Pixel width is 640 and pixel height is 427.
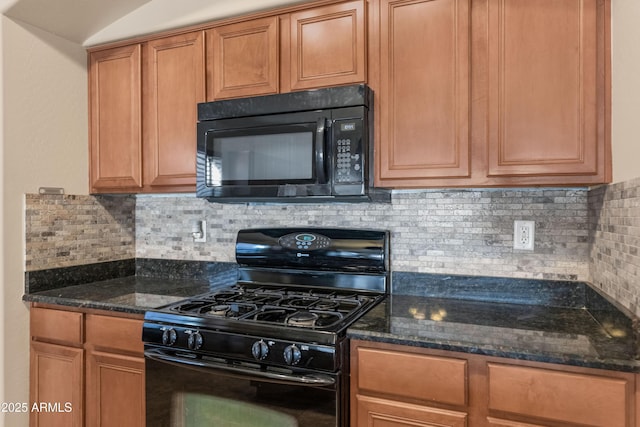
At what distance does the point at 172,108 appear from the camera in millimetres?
2096

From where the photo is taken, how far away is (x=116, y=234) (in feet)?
8.23

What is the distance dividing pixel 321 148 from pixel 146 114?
104cm

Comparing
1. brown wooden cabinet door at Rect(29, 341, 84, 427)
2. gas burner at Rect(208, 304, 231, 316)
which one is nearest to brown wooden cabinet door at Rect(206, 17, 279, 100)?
gas burner at Rect(208, 304, 231, 316)

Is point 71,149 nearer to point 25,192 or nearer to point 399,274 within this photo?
point 25,192

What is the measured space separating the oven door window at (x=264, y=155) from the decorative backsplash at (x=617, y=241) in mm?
1028

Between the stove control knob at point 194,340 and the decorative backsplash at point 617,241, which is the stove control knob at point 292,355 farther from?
the decorative backsplash at point 617,241

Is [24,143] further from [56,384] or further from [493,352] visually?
[493,352]

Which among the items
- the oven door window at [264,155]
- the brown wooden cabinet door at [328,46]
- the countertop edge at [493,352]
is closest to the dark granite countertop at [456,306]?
the countertop edge at [493,352]

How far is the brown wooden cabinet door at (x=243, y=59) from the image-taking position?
1874mm

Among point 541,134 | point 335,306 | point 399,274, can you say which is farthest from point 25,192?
point 541,134

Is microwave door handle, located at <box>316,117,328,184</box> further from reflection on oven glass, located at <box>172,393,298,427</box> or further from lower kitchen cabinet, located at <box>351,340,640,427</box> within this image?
reflection on oven glass, located at <box>172,393,298,427</box>

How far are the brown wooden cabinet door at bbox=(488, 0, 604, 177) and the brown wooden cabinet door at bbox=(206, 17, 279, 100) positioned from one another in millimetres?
905

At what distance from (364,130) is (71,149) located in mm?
1605

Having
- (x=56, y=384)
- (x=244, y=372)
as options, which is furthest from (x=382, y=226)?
(x=56, y=384)
